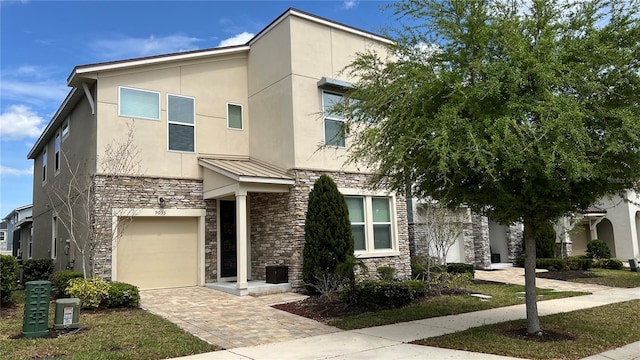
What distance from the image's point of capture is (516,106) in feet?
21.6

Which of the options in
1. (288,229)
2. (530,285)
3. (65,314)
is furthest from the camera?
(288,229)

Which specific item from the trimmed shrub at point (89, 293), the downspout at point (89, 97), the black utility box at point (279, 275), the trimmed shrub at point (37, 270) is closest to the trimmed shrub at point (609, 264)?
the black utility box at point (279, 275)

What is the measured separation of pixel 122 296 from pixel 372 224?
772 cm

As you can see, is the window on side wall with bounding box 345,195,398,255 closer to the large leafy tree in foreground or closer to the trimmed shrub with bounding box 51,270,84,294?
the large leafy tree in foreground

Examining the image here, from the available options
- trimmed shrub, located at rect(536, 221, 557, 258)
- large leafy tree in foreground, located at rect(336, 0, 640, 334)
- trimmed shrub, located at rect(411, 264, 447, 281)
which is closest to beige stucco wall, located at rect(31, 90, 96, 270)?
large leafy tree in foreground, located at rect(336, 0, 640, 334)

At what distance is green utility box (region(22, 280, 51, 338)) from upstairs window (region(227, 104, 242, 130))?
8.47m

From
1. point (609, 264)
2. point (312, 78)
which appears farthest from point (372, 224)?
point (609, 264)

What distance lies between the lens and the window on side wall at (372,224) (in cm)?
1477

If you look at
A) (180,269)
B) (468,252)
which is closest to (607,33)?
(180,269)

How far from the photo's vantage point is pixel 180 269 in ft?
46.7

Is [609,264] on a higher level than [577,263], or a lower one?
lower

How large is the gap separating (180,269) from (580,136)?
1161cm

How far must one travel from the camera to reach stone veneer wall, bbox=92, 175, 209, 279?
12.7m

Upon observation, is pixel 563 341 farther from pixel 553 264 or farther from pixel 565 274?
pixel 553 264
